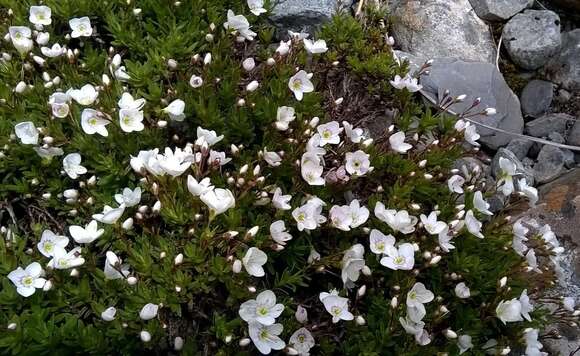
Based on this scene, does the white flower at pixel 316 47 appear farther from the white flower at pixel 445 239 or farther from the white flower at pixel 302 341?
the white flower at pixel 302 341

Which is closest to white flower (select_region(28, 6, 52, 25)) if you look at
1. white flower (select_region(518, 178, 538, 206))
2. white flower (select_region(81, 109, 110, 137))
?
white flower (select_region(81, 109, 110, 137))

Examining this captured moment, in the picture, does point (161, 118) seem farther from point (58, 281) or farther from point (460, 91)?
point (460, 91)

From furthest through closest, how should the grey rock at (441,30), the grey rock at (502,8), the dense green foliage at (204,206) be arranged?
the grey rock at (502,8) < the grey rock at (441,30) < the dense green foliage at (204,206)

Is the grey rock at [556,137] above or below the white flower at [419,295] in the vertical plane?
below

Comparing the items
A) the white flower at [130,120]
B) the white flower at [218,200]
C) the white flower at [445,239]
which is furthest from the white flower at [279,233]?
the white flower at [130,120]

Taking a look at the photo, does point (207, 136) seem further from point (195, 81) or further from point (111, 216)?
point (111, 216)

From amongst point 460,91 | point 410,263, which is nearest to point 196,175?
point 410,263

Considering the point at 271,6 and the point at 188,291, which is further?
the point at 271,6
